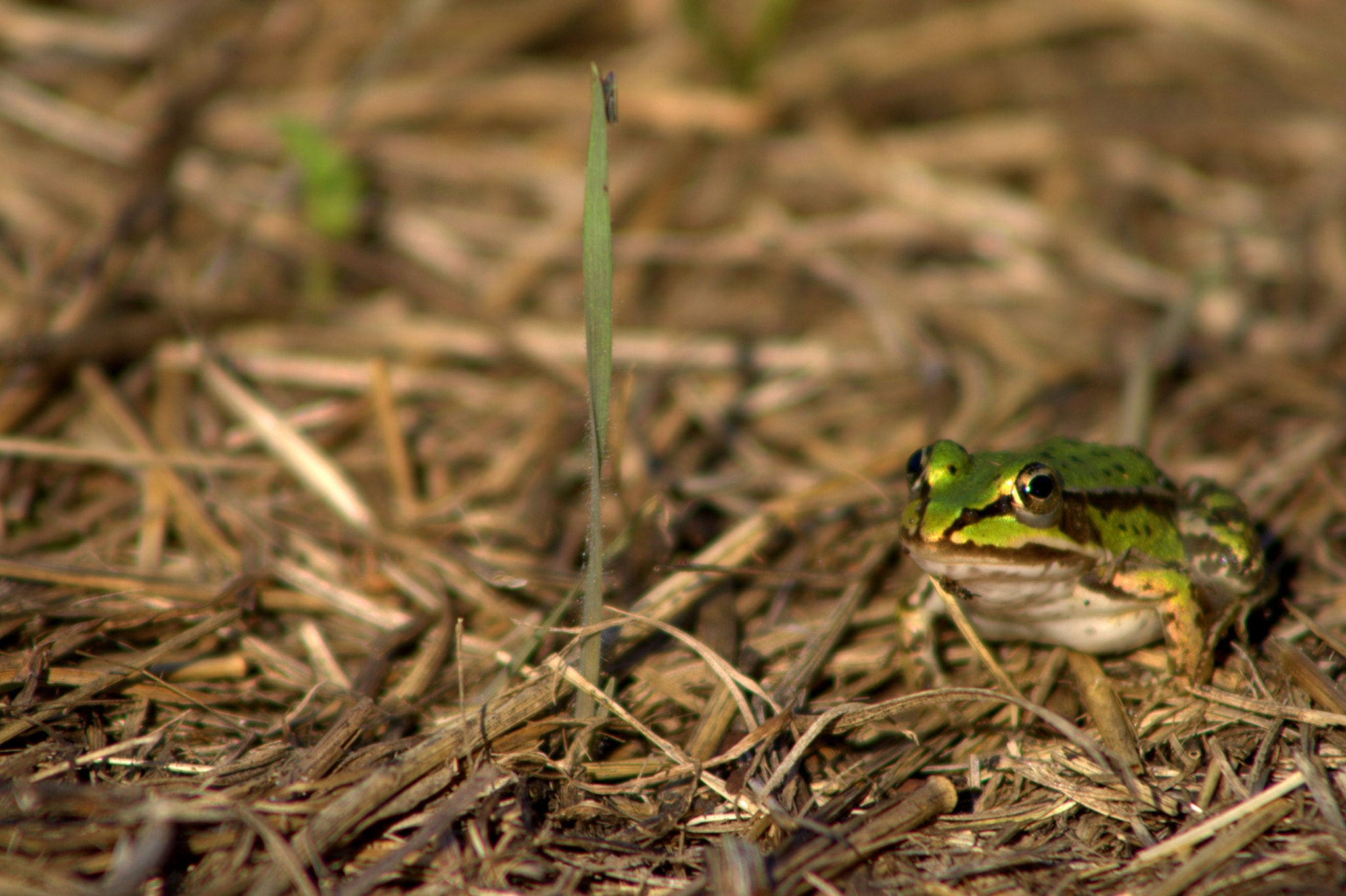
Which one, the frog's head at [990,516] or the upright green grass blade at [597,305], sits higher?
the upright green grass blade at [597,305]

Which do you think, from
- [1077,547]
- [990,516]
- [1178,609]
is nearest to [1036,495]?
[990,516]

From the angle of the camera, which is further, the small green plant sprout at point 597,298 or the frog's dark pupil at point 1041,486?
the frog's dark pupil at point 1041,486

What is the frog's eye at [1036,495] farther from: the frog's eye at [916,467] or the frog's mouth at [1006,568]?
the frog's eye at [916,467]

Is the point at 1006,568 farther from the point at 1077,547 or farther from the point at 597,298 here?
the point at 597,298

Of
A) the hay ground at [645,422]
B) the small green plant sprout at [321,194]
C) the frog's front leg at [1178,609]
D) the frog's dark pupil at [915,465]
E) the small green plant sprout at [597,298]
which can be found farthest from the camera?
the small green plant sprout at [321,194]

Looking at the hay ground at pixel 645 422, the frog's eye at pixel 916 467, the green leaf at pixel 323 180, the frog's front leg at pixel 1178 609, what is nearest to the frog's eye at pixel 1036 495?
the frog's eye at pixel 916 467

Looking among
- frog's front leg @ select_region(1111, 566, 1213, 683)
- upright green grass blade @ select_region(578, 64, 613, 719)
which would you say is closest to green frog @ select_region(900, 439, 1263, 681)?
frog's front leg @ select_region(1111, 566, 1213, 683)

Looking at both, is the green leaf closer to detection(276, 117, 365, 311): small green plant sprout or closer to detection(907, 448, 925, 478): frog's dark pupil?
detection(276, 117, 365, 311): small green plant sprout
